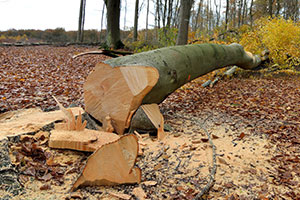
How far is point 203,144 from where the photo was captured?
2.51 metres

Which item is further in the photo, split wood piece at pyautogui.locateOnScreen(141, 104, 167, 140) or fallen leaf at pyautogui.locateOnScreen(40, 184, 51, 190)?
split wood piece at pyautogui.locateOnScreen(141, 104, 167, 140)

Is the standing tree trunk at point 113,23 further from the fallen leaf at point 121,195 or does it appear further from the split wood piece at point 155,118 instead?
the fallen leaf at point 121,195

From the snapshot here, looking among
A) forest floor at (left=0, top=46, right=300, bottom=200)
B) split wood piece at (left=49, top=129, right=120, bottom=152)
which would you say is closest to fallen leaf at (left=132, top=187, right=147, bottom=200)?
forest floor at (left=0, top=46, right=300, bottom=200)

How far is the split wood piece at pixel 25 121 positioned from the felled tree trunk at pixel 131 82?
377 millimetres

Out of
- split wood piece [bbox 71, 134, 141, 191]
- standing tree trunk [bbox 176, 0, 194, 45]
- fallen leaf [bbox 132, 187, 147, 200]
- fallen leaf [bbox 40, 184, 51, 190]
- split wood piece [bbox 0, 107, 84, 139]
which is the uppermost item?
standing tree trunk [bbox 176, 0, 194, 45]

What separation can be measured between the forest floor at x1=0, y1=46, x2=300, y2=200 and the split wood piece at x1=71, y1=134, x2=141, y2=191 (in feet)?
0.24

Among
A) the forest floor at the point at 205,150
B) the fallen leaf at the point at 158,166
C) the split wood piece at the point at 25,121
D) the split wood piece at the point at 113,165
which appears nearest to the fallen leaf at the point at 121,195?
the forest floor at the point at 205,150

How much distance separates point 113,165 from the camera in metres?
1.74

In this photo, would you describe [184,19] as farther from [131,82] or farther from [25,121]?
[25,121]

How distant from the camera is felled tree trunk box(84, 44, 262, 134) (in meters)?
2.57

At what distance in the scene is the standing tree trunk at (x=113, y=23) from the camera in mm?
10373

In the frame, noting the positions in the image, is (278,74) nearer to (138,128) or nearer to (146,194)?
(138,128)

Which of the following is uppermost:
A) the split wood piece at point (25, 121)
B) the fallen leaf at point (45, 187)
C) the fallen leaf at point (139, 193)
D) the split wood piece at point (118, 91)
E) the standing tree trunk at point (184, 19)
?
the standing tree trunk at point (184, 19)

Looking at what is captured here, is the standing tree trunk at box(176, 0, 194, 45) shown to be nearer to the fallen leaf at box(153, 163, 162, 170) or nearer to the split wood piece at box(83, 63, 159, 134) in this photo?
the split wood piece at box(83, 63, 159, 134)
